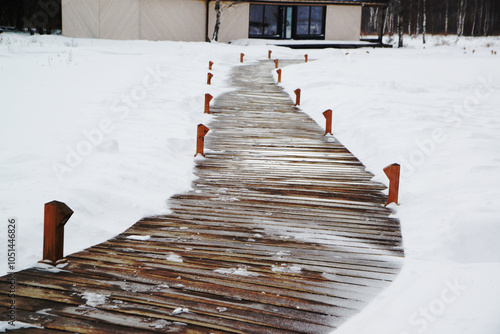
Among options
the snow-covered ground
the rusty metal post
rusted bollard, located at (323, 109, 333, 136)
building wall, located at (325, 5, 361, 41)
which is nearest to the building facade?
building wall, located at (325, 5, 361, 41)

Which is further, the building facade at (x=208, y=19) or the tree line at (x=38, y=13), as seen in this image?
the tree line at (x=38, y=13)

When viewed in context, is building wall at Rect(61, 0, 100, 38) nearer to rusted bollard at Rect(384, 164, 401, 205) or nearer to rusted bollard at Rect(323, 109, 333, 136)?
rusted bollard at Rect(323, 109, 333, 136)

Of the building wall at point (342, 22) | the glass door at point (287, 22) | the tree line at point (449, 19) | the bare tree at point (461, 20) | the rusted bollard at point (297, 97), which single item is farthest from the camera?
the tree line at point (449, 19)

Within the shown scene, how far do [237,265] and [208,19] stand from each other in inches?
1308

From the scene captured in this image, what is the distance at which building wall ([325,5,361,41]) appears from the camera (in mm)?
38438

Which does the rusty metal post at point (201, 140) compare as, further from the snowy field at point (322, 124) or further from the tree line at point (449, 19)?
the tree line at point (449, 19)

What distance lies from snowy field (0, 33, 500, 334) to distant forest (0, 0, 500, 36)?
15.5 m

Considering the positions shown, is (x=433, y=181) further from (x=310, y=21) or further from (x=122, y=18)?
(x=310, y=21)

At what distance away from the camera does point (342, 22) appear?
3888 centimetres

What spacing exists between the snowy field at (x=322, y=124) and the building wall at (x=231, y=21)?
1586cm

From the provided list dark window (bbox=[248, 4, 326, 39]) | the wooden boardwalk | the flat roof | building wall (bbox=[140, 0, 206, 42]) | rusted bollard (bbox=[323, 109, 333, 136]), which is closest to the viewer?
the wooden boardwalk

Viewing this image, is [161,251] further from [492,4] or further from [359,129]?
[492,4]

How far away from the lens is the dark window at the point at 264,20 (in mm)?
37562

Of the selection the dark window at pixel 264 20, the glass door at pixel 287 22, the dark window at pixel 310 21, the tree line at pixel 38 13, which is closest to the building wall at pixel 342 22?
the dark window at pixel 310 21
